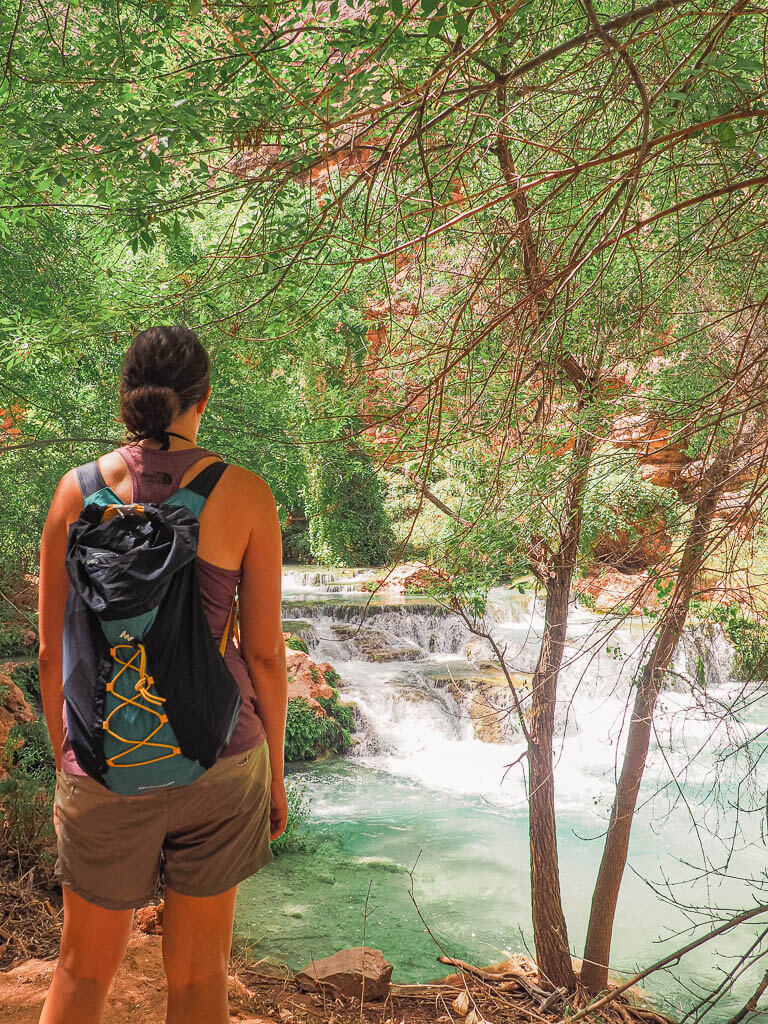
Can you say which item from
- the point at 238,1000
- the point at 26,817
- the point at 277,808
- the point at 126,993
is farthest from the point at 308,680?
the point at 277,808

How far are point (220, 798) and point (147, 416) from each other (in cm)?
74

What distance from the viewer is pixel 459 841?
7.41 metres

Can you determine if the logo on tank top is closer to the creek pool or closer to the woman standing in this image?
the woman standing

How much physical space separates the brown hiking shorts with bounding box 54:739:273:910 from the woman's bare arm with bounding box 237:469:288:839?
131 mm

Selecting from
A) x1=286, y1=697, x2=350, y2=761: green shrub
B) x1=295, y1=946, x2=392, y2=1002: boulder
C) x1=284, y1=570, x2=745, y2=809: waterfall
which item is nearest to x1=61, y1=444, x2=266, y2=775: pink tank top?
x1=295, y1=946, x2=392, y2=1002: boulder

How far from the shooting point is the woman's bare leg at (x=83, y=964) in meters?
1.44

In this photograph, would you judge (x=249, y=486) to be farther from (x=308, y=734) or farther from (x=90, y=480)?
(x=308, y=734)

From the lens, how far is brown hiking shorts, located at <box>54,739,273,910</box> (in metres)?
1.43

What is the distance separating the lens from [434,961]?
207 inches

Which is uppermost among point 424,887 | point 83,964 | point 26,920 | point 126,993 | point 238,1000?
point 83,964

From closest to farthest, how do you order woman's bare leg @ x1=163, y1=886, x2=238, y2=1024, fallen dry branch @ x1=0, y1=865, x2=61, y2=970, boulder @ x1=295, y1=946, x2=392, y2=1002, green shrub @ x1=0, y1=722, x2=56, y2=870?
1. woman's bare leg @ x1=163, y1=886, x2=238, y2=1024
2. fallen dry branch @ x1=0, y1=865, x2=61, y2=970
3. boulder @ x1=295, y1=946, x2=392, y2=1002
4. green shrub @ x1=0, y1=722, x2=56, y2=870

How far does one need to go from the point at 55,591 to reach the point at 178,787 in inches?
17.4

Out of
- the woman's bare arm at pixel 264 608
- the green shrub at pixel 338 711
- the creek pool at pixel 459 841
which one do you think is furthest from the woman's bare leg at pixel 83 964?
the green shrub at pixel 338 711

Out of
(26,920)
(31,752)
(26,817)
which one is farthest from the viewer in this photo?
(31,752)
